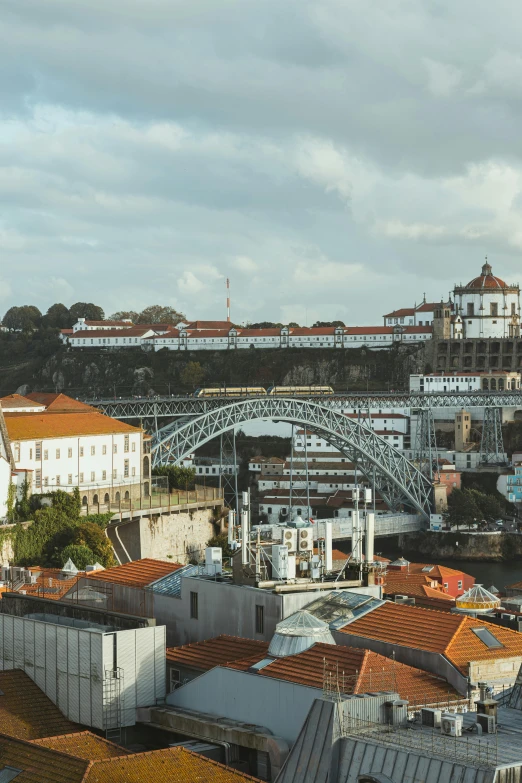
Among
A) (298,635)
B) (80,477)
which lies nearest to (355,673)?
(298,635)

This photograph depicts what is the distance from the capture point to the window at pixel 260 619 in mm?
20203

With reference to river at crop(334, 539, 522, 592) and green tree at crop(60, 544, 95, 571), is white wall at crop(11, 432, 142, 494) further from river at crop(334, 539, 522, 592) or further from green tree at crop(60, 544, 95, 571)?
river at crop(334, 539, 522, 592)

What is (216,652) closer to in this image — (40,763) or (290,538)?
(290,538)

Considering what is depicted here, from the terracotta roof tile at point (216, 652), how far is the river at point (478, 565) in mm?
36720

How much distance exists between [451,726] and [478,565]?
50906 mm

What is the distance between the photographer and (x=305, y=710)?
15828 mm

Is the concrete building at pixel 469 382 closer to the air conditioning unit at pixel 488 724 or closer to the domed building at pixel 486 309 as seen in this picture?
the domed building at pixel 486 309

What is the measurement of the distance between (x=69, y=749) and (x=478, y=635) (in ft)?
21.3

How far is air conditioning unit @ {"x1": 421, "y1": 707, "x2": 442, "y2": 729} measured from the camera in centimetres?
1390

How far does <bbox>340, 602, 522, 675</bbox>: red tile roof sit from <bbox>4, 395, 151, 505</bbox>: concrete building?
2673 centimetres

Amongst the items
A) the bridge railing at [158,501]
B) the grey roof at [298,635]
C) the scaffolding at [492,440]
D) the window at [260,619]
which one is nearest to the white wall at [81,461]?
the bridge railing at [158,501]

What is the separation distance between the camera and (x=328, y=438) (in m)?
66.6

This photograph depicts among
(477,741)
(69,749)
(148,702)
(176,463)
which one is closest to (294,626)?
(148,702)

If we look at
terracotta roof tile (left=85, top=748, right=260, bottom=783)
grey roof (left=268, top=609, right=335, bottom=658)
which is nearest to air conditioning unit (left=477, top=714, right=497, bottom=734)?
terracotta roof tile (left=85, top=748, right=260, bottom=783)
